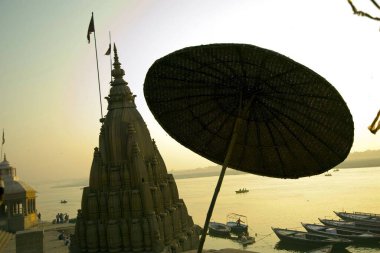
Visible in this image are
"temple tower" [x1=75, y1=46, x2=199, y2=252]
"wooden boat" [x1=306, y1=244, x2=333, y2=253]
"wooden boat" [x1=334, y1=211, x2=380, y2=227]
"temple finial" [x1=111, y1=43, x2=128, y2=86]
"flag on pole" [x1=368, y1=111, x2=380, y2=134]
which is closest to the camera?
"flag on pole" [x1=368, y1=111, x2=380, y2=134]

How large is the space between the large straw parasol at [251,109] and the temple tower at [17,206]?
38.6 metres

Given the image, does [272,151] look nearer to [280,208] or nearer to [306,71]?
[306,71]

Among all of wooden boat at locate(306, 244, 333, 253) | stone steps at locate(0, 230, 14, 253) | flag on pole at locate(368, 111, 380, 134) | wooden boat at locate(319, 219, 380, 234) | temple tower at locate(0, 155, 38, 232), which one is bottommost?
wooden boat at locate(306, 244, 333, 253)

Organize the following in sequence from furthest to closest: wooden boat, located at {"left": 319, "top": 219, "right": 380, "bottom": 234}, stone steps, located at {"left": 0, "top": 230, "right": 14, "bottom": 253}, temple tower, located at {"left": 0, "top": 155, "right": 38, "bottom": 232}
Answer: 1. wooden boat, located at {"left": 319, "top": 219, "right": 380, "bottom": 234}
2. temple tower, located at {"left": 0, "top": 155, "right": 38, "bottom": 232}
3. stone steps, located at {"left": 0, "top": 230, "right": 14, "bottom": 253}

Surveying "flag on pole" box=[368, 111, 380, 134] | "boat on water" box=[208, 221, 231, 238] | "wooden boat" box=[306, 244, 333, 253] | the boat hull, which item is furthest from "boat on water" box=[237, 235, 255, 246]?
"flag on pole" box=[368, 111, 380, 134]

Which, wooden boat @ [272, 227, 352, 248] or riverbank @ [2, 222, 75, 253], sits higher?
riverbank @ [2, 222, 75, 253]

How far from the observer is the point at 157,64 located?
6543 mm

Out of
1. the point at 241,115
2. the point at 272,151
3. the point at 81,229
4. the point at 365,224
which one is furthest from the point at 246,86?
the point at 365,224

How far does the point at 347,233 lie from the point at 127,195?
144ft

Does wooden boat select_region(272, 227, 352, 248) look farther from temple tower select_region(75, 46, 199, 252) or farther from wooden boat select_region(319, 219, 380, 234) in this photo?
temple tower select_region(75, 46, 199, 252)

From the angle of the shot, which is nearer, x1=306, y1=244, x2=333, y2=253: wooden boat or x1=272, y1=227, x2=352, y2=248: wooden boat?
x1=306, y1=244, x2=333, y2=253: wooden boat

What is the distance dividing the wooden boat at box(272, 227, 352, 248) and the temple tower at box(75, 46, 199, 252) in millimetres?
31320

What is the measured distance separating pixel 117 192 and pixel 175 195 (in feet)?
18.7

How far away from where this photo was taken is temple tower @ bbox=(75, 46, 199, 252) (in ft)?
82.6
